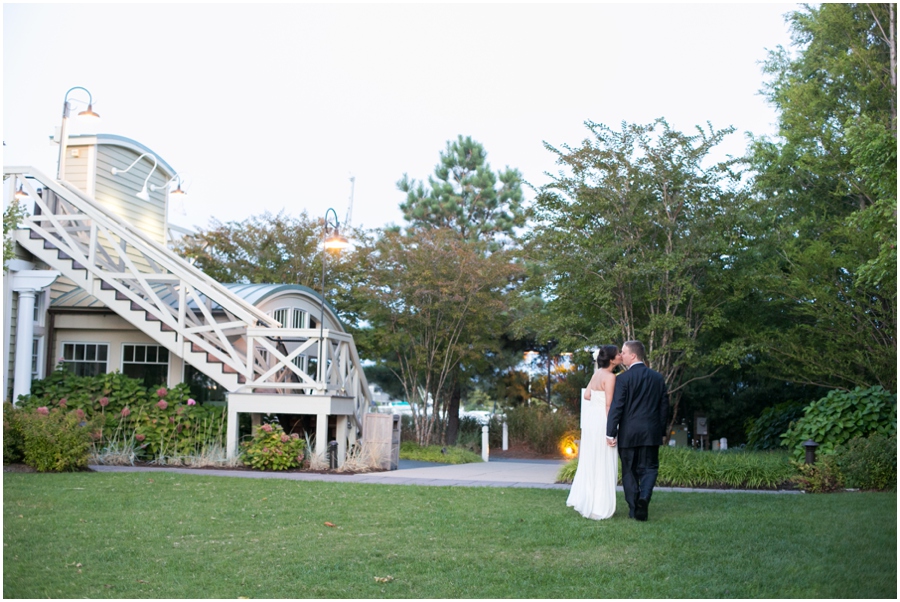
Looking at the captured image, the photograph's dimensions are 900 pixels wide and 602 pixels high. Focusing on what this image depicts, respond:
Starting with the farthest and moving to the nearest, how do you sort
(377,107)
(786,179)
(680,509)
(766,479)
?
(377,107) → (786,179) → (766,479) → (680,509)

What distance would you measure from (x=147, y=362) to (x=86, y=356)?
112 centimetres

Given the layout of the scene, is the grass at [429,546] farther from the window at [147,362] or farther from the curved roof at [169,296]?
the curved roof at [169,296]

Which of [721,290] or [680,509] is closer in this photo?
[680,509]

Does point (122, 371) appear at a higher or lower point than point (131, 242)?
lower

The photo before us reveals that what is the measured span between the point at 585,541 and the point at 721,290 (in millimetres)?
8710

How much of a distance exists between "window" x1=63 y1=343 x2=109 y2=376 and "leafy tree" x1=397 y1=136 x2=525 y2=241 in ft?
43.7

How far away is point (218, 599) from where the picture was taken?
15.5 ft

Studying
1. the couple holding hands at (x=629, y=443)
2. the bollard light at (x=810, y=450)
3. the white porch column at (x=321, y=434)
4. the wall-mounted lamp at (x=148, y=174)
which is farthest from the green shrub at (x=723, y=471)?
the wall-mounted lamp at (x=148, y=174)

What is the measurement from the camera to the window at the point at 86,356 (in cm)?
1575

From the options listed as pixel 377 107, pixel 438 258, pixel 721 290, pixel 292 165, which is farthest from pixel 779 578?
pixel 292 165

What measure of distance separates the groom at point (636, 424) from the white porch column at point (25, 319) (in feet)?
34.1

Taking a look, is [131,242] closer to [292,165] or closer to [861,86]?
[861,86]

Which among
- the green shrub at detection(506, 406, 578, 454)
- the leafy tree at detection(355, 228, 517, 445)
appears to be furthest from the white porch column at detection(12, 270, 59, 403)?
the green shrub at detection(506, 406, 578, 454)

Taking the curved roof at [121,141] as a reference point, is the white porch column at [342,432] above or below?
below
